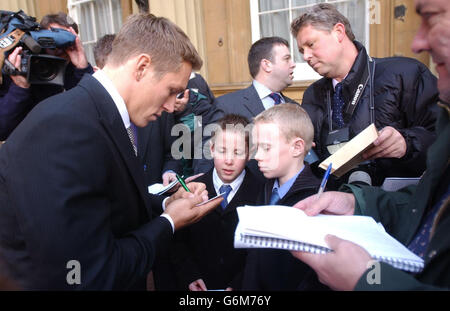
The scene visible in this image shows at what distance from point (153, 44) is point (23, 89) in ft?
5.39

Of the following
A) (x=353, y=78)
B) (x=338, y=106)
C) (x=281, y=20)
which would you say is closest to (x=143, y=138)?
(x=338, y=106)

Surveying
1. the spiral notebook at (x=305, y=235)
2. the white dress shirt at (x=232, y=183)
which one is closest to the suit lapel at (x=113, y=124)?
the spiral notebook at (x=305, y=235)

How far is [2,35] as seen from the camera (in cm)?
261

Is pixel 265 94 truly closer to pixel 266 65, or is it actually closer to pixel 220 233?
pixel 266 65

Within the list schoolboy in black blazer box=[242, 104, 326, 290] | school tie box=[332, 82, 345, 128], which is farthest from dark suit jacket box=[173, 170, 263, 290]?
school tie box=[332, 82, 345, 128]

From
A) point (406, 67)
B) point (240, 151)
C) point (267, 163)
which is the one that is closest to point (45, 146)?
point (267, 163)

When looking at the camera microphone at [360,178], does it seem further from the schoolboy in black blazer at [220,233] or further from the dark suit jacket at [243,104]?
the dark suit jacket at [243,104]

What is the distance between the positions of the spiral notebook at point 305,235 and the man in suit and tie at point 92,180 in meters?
0.46

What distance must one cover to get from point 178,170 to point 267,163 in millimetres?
1296

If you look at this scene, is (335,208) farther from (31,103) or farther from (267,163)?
(31,103)

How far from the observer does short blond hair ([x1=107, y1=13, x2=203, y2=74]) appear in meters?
1.52

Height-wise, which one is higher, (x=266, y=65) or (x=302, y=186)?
(x=266, y=65)

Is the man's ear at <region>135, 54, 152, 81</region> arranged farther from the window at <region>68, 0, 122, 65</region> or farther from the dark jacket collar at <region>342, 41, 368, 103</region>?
the window at <region>68, 0, 122, 65</region>

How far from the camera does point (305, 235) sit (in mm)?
1077
